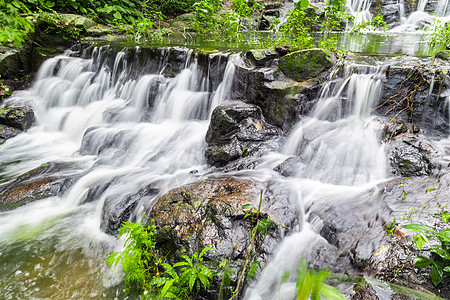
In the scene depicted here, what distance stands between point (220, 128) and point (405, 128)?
3.21m

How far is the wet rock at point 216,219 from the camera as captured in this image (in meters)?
2.72

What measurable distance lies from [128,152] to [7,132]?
3.74 m

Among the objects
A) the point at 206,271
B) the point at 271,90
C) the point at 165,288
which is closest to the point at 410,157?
the point at 271,90

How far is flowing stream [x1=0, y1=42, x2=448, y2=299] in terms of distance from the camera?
9.37 feet

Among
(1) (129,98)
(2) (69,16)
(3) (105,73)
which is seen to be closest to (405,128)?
(1) (129,98)

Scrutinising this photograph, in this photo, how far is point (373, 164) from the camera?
385 cm

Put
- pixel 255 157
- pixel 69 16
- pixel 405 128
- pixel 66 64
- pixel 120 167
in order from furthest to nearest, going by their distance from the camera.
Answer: pixel 69 16
pixel 66 64
pixel 120 167
pixel 255 157
pixel 405 128

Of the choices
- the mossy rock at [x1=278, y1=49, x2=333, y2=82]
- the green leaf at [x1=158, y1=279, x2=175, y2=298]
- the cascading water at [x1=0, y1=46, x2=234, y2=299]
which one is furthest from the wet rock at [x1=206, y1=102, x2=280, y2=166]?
the green leaf at [x1=158, y1=279, x2=175, y2=298]

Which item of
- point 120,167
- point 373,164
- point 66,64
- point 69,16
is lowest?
point 120,167

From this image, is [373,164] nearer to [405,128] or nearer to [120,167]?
[405,128]

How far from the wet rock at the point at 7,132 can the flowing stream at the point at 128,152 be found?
0.19 metres

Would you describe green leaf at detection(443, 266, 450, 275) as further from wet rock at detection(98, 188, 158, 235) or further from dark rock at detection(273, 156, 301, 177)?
wet rock at detection(98, 188, 158, 235)

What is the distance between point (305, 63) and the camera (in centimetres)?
511

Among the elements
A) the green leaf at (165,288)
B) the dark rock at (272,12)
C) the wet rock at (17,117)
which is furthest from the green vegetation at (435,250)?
the dark rock at (272,12)
